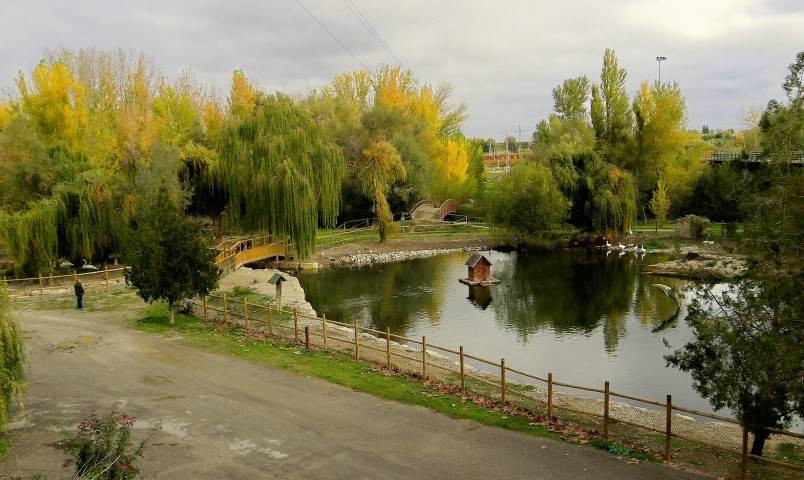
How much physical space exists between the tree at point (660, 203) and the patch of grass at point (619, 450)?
49.0 metres

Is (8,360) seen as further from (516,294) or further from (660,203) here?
(660,203)

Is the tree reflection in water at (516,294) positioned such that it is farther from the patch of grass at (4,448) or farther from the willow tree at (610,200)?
the patch of grass at (4,448)

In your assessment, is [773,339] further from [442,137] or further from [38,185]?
[442,137]

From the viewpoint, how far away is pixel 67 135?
139ft

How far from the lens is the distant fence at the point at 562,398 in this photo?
42.4 feet

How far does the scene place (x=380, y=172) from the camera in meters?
53.0

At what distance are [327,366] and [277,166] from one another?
2050cm

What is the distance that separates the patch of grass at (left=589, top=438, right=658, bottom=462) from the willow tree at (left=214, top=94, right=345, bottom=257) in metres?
27.6

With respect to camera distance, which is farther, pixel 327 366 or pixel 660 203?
pixel 660 203

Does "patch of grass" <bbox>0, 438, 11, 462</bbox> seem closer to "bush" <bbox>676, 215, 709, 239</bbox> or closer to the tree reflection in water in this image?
the tree reflection in water

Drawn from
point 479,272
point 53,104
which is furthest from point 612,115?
point 53,104

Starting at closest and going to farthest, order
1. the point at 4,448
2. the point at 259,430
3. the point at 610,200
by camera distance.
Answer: the point at 4,448 → the point at 259,430 → the point at 610,200

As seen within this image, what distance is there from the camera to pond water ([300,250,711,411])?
23.2m

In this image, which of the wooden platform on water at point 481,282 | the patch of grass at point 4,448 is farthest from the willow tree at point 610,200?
the patch of grass at point 4,448
